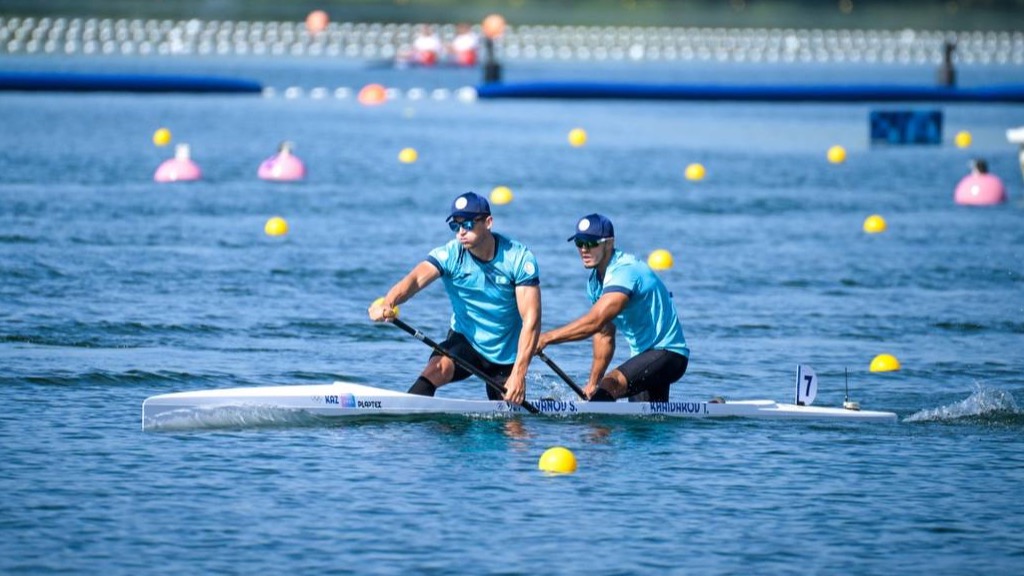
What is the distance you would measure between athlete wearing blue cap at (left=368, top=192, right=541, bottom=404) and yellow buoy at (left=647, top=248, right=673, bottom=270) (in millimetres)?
10588

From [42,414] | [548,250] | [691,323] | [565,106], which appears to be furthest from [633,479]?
[565,106]

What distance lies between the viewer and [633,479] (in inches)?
512

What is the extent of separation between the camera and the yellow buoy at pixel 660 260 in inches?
968

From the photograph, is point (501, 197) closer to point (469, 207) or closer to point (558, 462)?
point (469, 207)

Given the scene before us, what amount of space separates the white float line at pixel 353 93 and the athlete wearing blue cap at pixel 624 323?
43463mm

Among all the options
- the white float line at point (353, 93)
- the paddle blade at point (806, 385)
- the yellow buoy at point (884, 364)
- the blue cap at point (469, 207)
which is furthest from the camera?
the white float line at point (353, 93)

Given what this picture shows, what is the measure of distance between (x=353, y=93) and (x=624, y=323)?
47.1 metres

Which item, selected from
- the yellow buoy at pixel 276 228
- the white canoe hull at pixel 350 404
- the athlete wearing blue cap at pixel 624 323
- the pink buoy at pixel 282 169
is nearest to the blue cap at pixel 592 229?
the athlete wearing blue cap at pixel 624 323

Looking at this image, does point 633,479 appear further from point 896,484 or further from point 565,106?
point 565,106

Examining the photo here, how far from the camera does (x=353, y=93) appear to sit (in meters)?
60.5

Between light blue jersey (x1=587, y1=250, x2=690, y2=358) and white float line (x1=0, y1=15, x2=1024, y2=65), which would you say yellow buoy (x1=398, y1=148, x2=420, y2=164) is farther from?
white float line (x1=0, y1=15, x2=1024, y2=65)

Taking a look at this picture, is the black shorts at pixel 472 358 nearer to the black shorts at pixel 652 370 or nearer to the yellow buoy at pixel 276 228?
the black shorts at pixel 652 370

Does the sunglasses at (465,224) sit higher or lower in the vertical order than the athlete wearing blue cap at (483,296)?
higher

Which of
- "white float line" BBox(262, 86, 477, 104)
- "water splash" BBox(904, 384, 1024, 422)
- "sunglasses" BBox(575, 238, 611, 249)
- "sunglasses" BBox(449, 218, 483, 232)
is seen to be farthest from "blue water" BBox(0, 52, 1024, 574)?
"white float line" BBox(262, 86, 477, 104)
